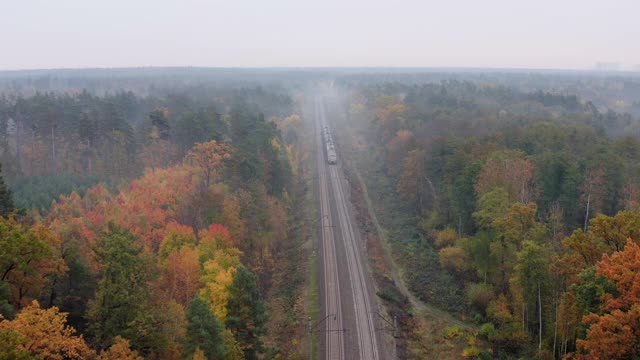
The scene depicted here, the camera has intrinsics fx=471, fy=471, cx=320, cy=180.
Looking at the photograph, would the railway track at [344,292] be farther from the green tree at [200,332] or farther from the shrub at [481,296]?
the green tree at [200,332]

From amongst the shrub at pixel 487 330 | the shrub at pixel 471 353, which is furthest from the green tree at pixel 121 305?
the shrub at pixel 487 330

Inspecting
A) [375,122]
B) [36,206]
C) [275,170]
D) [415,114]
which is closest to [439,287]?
[275,170]

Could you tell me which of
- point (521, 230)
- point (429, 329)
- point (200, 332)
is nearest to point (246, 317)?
point (200, 332)

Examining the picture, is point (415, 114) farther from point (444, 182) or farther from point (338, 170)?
point (444, 182)

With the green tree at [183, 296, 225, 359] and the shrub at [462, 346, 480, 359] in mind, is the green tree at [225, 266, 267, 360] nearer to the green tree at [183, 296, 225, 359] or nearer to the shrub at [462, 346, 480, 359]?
the green tree at [183, 296, 225, 359]

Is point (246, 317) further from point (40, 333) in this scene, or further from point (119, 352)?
point (40, 333)

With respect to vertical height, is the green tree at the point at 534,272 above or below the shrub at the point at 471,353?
above
